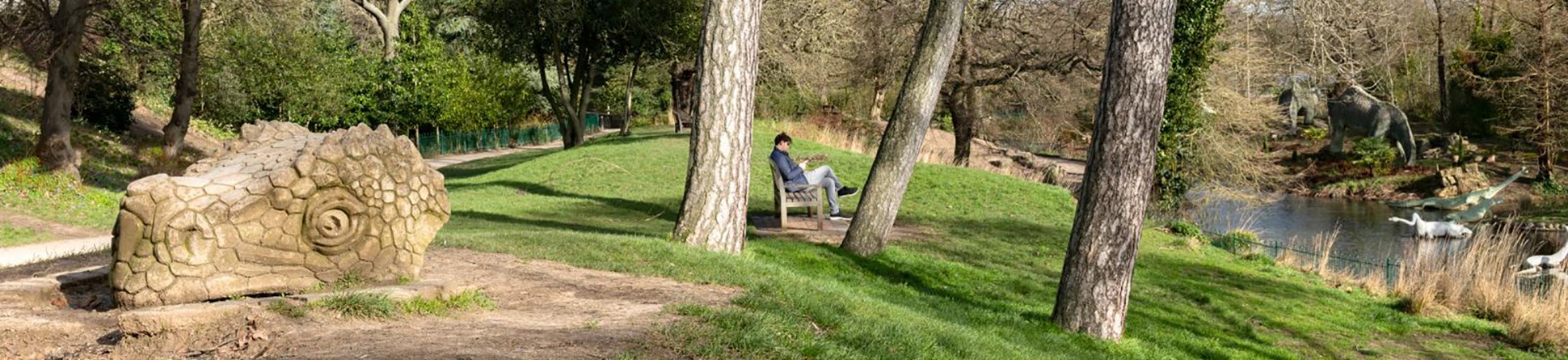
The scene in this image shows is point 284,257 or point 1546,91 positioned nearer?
point 284,257

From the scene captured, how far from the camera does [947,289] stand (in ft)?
41.0

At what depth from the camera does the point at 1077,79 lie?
30.7m

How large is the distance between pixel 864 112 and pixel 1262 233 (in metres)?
21.2

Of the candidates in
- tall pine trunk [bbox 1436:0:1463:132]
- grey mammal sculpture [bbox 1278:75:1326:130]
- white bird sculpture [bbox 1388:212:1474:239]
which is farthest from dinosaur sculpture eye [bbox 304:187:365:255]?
grey mammal sculpture [bbox 1278:75:1326:130]

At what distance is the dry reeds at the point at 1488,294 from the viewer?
42.2 feet

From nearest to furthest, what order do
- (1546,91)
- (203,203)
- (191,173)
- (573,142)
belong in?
1. (203,203)
2. (191,173)
3. (1546,91)
4. (573,142)

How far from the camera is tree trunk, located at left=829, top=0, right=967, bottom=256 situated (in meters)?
13.4

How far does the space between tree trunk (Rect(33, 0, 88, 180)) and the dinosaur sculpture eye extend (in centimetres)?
1629

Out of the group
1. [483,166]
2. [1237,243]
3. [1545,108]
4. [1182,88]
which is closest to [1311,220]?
[1182,88]

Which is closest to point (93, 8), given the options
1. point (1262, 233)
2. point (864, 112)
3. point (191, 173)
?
point (191, 173)

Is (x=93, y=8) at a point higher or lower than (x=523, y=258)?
higher

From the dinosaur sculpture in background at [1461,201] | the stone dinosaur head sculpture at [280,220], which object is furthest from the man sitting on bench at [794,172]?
the dinosaur sculpture in background at [1461,201]

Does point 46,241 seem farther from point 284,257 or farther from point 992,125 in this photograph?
point 992,125

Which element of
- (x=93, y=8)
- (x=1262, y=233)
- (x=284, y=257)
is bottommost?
(x=1262, y=233)
